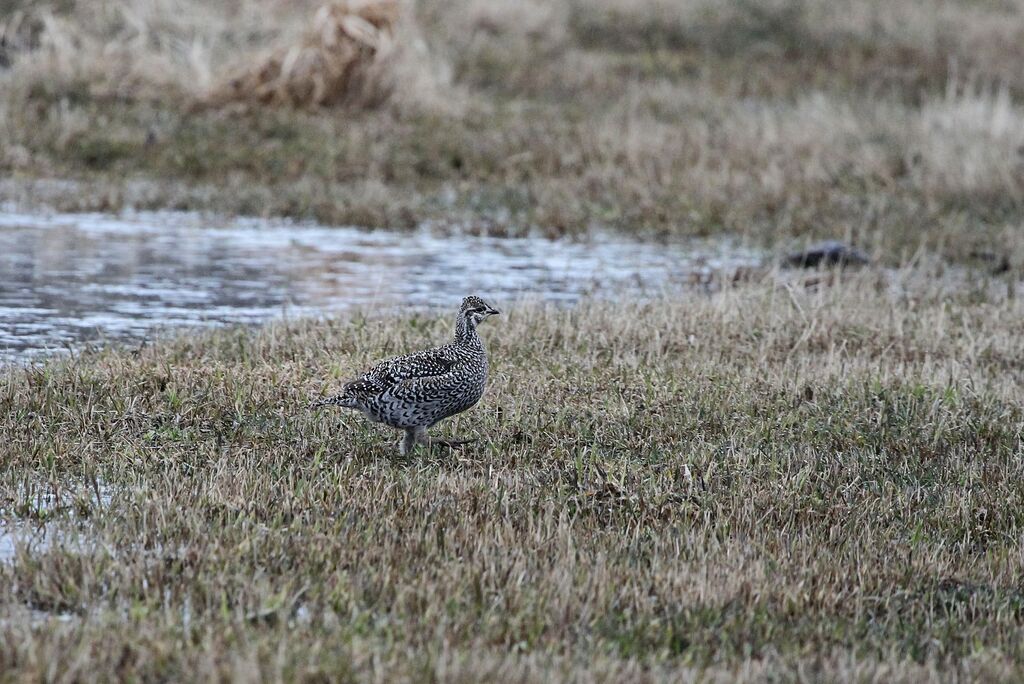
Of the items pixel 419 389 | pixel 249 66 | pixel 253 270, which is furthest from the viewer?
pixel 249 66

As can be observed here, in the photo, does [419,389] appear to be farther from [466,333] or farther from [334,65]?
[334,65]

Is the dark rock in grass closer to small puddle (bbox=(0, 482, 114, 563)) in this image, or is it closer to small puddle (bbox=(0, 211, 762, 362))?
small puddle (bbox=(0, 211, 762, 362))

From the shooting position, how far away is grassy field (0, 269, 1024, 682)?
17.9 feet

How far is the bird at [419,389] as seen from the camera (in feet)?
25.7

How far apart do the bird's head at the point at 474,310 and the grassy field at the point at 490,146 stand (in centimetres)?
900

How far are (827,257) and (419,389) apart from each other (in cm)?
938

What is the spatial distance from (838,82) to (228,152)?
50.0 ft

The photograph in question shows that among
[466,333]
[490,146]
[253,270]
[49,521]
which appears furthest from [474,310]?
[490,146]

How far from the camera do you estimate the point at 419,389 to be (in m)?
7.79

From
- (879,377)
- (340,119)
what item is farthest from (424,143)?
(879,377)

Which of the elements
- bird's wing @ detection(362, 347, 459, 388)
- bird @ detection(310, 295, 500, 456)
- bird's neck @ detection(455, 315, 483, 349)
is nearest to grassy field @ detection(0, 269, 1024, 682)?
bird @ detection(310, 295, 500, 456)

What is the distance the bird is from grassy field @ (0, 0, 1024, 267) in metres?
9.68

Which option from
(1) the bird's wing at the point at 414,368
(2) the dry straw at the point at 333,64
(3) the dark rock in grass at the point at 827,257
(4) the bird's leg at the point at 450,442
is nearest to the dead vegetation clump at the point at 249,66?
(2) the dry straw at the point at 333,64

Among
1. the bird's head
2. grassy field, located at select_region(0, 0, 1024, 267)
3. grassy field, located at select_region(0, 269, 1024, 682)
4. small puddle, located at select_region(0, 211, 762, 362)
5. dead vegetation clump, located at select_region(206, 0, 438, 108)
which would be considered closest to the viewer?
grassy field, located at select_region(0, 269, 1024, 682)
